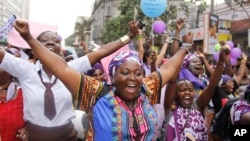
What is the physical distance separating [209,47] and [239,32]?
4.84 meters

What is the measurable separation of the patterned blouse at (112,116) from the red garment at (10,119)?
2.94 feet

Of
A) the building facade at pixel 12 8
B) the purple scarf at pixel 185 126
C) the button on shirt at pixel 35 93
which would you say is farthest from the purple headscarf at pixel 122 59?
the building facade at pixel 12 8

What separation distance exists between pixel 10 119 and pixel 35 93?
1.17 ft

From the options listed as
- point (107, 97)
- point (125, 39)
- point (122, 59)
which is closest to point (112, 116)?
point (107, 97)

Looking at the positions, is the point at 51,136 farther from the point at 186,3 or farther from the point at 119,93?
the point at 186,3

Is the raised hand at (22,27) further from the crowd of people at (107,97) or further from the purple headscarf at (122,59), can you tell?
the purple headscarf at (122,59)

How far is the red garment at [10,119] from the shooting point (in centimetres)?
291

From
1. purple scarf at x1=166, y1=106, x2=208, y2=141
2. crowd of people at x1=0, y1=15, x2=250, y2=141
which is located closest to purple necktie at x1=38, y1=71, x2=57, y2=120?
crowd of people at x1=0, y1=15, x2=250, y2=141

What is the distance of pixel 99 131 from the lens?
2.19 metres

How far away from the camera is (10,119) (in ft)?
9.59

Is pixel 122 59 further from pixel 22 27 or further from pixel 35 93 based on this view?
pixel 35 93

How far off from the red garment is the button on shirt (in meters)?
0.10

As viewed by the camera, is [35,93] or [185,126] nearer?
[35,93]

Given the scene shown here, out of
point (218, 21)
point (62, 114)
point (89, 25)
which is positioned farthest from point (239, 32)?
point (89, 25)
